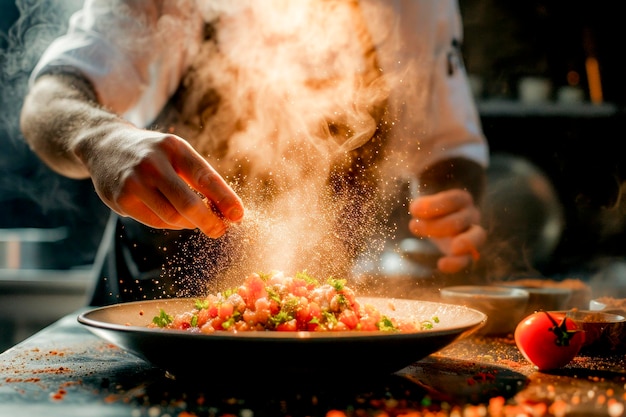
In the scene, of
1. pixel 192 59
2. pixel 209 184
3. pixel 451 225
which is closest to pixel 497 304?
pixel 451 225

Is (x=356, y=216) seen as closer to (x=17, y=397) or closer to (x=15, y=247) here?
(x=17, y=397)

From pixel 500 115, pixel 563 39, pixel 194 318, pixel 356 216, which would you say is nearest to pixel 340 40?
pixel 356 216

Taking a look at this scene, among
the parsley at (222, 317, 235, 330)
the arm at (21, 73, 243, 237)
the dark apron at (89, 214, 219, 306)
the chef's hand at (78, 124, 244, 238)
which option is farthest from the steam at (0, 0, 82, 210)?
the parsley at (222, 317, 235, 330)

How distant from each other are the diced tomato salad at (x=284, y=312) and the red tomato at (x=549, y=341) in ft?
0.73

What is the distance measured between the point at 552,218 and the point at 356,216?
2849 millimetres

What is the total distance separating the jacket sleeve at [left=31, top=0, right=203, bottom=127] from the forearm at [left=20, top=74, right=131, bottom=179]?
14 cm

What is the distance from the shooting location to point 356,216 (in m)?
2.41

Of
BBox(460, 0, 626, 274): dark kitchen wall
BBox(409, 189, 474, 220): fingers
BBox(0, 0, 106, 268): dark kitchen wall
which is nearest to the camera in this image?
BBox(409, 189, 474, 220): fingers

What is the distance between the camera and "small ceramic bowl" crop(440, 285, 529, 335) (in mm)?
1871

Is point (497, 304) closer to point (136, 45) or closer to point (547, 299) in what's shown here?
point (547, 299)

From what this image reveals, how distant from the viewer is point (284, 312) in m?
1.45

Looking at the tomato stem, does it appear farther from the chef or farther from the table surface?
the chef

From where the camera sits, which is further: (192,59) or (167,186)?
(192,59)

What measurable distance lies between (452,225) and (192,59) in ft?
4.31
